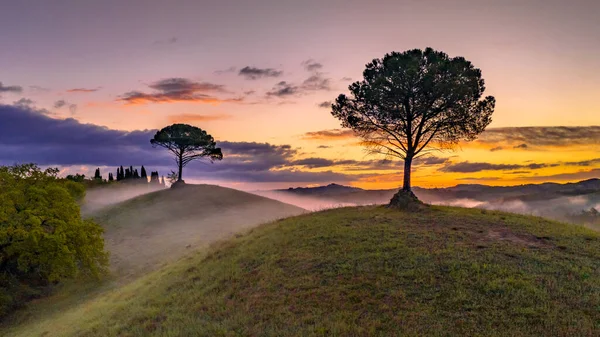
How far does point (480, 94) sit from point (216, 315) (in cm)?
3274

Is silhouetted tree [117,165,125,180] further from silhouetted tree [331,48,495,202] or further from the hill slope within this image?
silhouetted tree [331,48,495,202]

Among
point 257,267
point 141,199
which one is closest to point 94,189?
point 141,199

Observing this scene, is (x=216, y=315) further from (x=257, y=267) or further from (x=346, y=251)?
(x=346, y=251)

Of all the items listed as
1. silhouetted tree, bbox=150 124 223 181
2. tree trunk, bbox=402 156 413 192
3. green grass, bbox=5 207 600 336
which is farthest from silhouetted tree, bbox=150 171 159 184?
tree trunk, bbox=402 156 413 192

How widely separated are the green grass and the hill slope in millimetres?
14625

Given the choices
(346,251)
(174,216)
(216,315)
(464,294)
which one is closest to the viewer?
(464,294)

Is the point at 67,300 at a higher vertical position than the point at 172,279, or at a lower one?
lower

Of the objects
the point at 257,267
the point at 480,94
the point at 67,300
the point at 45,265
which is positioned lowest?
the point at 67,300

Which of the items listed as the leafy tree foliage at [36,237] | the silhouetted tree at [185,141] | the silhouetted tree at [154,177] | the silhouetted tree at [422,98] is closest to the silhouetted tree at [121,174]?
the silhouetted tree at [154,177]

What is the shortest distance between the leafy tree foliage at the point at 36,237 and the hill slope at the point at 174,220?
5.60 metres

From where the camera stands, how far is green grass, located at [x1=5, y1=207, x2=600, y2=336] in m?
14.5

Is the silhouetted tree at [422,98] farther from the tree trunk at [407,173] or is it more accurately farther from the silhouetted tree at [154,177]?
the silhouetted tree at [154,177]

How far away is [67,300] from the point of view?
34125 mm

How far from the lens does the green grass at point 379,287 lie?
14.5 m
